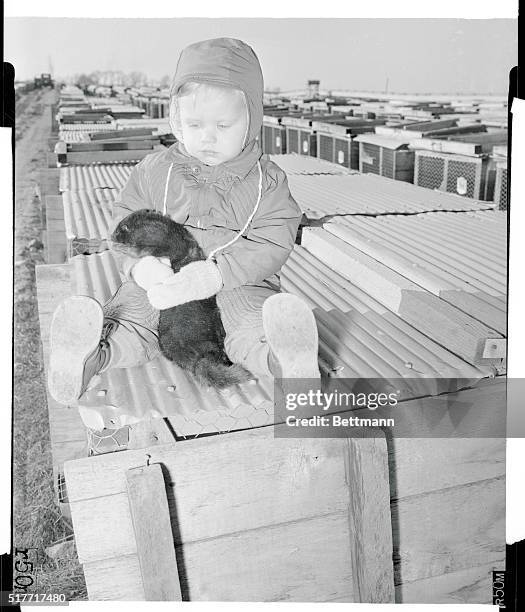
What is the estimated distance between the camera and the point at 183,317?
1.60 metres

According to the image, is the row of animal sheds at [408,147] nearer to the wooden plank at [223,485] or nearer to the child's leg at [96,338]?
Answer: the child's leg at [96,338]

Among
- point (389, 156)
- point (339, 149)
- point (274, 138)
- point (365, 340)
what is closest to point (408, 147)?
point (389, 156)

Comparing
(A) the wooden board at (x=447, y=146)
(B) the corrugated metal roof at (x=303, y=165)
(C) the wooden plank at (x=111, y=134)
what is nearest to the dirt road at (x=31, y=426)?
(C) the wooden plank at (x=111, y=134)

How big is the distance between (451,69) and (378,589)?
1.37 m

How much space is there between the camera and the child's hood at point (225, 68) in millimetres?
1485

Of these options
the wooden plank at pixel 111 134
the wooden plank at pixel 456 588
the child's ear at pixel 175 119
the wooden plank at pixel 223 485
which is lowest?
the wooden plank at pixel 456 588

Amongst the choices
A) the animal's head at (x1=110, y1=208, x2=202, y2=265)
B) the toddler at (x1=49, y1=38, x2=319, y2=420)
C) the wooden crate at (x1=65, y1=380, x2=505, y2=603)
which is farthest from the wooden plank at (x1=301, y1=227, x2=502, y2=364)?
the animal's head at (x1=110, y1=208, x2=202, y2=265)

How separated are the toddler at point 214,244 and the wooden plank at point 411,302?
1.47 feet

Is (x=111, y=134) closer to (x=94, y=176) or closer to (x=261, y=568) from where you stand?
(x=94, y=176)

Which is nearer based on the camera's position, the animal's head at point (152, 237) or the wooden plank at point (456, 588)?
the animal's head at point (152, 237)

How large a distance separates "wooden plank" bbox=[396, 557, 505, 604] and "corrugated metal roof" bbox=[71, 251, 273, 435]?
590 millimetres

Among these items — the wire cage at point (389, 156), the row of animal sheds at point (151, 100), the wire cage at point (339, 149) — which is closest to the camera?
the row of animal sheds at point (151, 100)

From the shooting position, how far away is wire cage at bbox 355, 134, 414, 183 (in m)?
4.09

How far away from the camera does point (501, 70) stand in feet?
5.78
